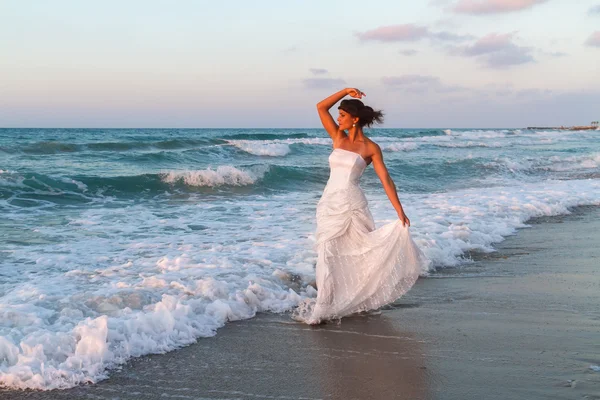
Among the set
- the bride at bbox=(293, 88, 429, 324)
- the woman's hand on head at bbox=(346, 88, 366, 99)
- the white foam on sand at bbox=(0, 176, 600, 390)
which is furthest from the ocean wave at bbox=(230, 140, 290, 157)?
the woman's hand on head at bbox=(346, 88, 366, 99)

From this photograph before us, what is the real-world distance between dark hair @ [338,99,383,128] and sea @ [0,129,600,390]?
1.87 meters

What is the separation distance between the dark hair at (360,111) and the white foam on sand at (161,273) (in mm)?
1884

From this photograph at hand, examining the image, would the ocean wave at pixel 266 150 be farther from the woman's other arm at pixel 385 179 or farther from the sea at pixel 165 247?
the woman's other arm at pixel 385 179

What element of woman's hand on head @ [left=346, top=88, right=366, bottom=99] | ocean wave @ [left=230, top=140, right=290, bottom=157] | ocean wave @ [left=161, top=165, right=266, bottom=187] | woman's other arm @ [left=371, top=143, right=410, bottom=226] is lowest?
ocean wave @ [left=161, top=165, right=266, bottom=187]

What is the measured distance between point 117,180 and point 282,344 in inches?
518

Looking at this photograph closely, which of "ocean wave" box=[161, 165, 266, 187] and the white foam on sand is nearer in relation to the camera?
the white foam on sand

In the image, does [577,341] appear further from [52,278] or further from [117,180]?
[117,180]

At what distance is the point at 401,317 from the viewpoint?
215 inches

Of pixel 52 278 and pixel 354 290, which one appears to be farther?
pixel 52 278

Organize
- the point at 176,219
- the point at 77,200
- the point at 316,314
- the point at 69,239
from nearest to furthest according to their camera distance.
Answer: the point at 316,314 < the point at 69,239 < the point at 176,219 < the point at 77,200

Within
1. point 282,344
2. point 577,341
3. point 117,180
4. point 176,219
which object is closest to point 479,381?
point 577,341

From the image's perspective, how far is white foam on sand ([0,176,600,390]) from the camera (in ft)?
14.2

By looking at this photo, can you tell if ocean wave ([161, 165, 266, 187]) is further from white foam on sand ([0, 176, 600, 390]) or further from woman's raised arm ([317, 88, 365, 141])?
woman's raised arm ([317, 88, 365, 141])

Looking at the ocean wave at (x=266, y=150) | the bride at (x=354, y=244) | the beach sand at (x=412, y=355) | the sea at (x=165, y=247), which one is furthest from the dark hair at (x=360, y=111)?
the ocean wave at (x=266, y=150)
